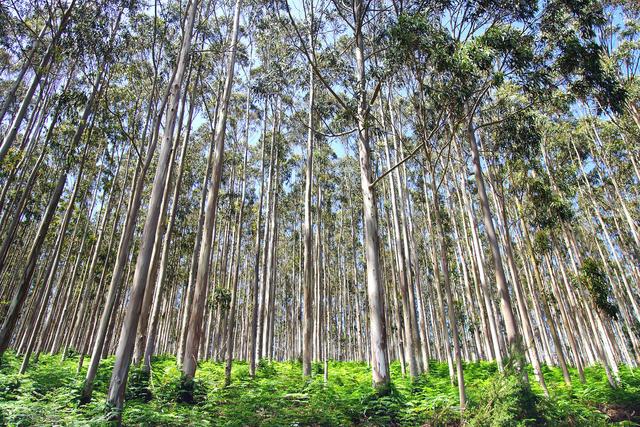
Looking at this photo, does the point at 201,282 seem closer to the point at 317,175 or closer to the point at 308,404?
the point at 308,404

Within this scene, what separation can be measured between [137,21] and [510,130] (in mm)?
12760

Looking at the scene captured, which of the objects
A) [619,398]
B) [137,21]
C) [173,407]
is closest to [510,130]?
[619,398]

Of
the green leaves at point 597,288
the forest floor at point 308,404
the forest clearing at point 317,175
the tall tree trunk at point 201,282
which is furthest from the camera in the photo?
the green leaves at point 597,288

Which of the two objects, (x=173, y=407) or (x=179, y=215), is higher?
(x=179, y=215)

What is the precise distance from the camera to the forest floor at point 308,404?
4.77 meters

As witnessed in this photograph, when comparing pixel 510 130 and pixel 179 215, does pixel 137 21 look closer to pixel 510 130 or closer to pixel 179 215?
pixel 179 215

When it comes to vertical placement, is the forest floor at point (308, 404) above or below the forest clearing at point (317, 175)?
below

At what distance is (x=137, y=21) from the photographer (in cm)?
1201

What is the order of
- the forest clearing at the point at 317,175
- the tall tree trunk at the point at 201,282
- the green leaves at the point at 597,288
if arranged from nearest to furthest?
1. the forest clearing at the point at 317,175
2. the tall tree trunk at the point at 201,282
3. the green leaves at the point at 597,288

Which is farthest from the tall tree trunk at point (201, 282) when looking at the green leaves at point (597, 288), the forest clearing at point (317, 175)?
the green leaves at point (597, 288)

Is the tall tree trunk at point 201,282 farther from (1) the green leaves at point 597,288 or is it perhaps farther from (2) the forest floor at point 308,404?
(1) the green leaves at point 597,288

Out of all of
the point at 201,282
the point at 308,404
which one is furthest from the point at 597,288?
the point at 201,282

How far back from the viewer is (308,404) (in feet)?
22.0

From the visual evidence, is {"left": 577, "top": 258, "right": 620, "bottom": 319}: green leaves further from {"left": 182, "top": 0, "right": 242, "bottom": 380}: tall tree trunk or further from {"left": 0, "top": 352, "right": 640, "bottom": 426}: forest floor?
{"left": 182, "top": 0, "right": 242, "bottom": 380}: tall tree trunk
